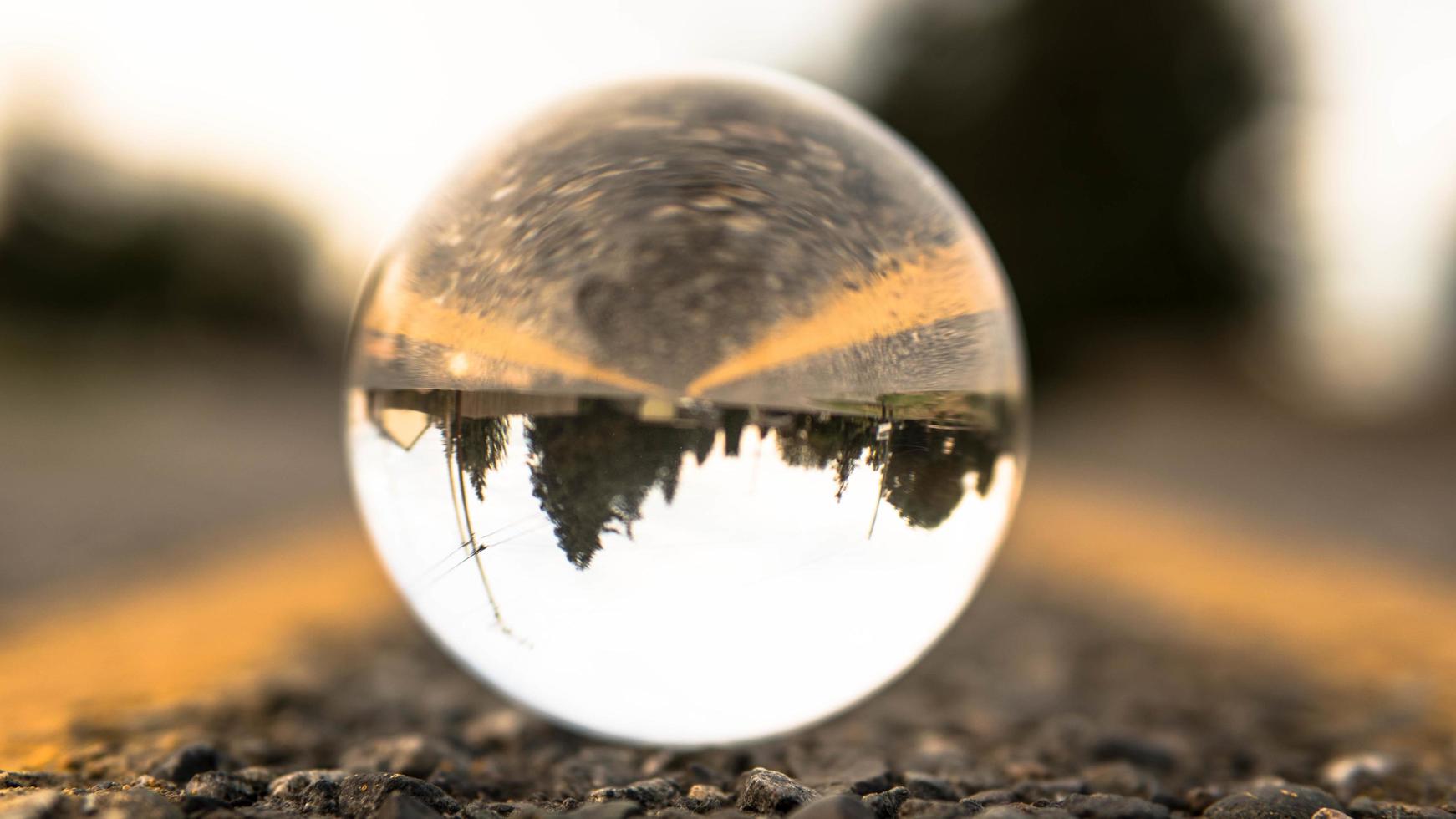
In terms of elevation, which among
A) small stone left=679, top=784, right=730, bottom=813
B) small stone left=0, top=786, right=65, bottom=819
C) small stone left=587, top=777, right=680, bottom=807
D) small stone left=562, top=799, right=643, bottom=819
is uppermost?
small stone left=562, top=799, right=643, bottom=819

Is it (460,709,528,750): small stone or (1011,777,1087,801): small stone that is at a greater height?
(1011,777,1087,801): small stone

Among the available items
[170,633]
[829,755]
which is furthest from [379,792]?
[170,633]

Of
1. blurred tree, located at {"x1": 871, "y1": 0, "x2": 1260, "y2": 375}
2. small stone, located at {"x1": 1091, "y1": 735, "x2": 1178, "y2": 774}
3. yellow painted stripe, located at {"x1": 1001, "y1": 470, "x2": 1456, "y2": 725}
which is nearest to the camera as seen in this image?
small stone, located at {"x1": 1091, "y1": 735, "x2": 1178, "y2": 774}

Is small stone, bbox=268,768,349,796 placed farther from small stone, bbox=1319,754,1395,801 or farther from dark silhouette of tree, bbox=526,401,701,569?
small stone, bbox=1319,754,1395,801

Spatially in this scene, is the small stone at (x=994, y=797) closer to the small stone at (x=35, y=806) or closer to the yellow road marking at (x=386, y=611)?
the small stone at (x=35, y=806)

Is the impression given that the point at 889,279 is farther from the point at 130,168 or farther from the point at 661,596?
the point at 130,168

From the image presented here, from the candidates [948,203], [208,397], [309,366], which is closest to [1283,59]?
[948,203]

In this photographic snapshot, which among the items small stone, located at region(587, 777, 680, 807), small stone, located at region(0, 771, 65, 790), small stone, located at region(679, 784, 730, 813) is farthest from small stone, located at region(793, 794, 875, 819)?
small stone, located at region(0, 771, 65, 790)

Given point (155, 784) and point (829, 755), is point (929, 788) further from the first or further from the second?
point (155, 784)
